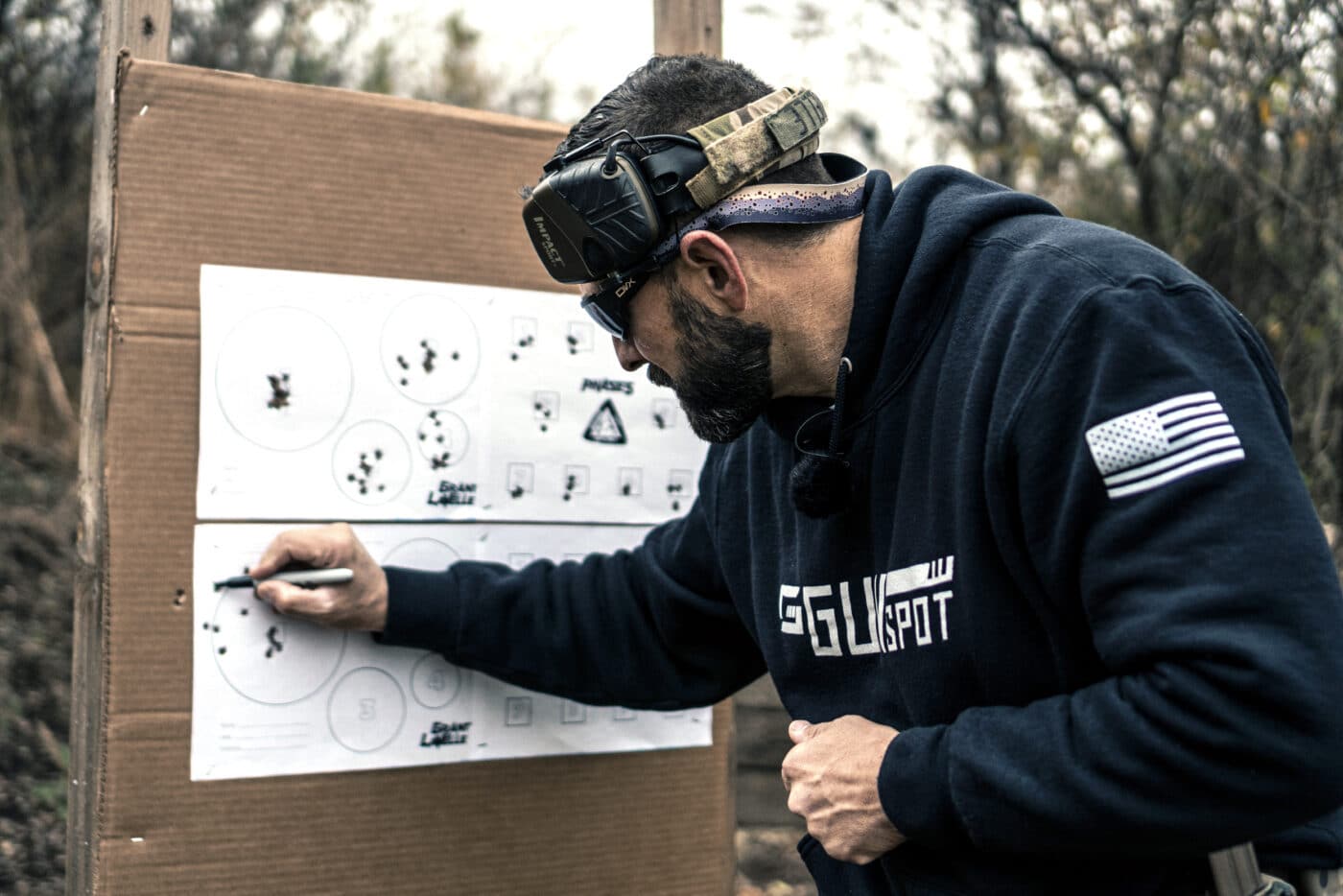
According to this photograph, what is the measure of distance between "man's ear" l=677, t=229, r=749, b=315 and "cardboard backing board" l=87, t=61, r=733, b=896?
0.53 m

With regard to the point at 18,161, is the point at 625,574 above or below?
below

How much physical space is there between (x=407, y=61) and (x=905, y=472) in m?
6.76

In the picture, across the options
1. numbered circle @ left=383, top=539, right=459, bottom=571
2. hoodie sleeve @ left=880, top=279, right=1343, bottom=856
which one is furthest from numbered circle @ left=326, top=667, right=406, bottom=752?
hoodie sleeve @ left=880, top=279, right=1343, bottom=856

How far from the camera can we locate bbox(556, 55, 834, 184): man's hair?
146 centimetres

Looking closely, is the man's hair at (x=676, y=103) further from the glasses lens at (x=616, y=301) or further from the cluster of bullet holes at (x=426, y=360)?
the cluster of bullet holes at (x=426, y=360)

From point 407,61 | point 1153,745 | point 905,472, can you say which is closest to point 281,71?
point 407,61

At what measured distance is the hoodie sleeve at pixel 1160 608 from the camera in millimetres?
1032

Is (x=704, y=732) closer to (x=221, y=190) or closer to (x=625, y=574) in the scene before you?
(x=625, y=574)

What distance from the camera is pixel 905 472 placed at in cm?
137

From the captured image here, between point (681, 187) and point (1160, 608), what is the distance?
72cm

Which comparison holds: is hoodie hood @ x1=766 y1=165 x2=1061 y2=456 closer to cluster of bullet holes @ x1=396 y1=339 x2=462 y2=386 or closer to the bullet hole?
cluster of bullet holes @ x1=396 y1=339 x2=462 y2=386

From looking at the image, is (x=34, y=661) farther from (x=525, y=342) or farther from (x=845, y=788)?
(x=845, y=788)

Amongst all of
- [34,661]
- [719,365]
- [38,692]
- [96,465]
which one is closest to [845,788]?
[719,365]

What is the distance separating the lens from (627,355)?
1616 mm
